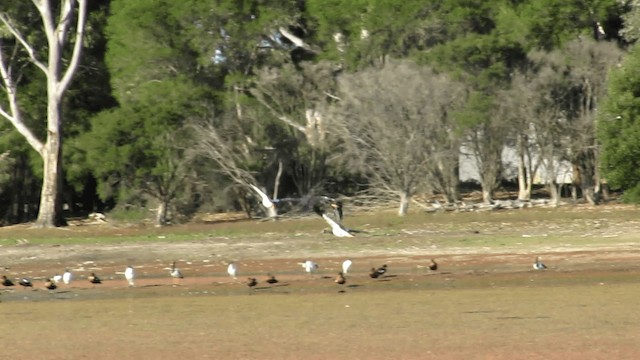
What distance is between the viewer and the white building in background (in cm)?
4397

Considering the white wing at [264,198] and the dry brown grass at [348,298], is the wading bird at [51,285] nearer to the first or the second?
the dry brown grass at [348,298]

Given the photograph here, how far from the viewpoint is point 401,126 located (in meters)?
41.4

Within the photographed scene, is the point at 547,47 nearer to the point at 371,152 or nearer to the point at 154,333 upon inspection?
the point at 371,152

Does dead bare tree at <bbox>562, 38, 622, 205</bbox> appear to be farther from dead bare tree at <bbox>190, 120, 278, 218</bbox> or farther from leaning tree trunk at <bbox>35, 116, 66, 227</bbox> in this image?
leaning tree trunk at <bbox>35, 116, 66, 227</bbox>

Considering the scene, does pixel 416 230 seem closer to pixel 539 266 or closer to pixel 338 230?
pixel 338 230

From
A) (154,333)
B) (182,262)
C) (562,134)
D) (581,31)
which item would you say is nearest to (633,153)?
(562,134)

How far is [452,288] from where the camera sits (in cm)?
2327

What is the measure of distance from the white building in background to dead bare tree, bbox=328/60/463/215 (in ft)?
5.80

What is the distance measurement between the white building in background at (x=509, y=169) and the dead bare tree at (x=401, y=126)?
1768mm

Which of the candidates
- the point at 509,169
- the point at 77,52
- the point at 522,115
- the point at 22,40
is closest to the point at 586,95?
the point at 522,115

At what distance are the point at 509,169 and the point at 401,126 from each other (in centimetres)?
629

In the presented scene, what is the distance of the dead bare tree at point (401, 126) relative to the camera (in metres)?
41.2

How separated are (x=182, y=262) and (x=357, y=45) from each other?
17.1 metres

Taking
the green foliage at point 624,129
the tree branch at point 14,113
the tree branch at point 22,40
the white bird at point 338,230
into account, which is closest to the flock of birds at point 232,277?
the white bird at point 338,230
